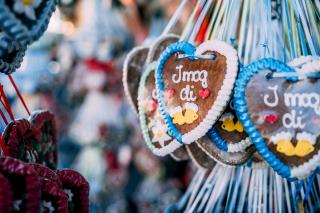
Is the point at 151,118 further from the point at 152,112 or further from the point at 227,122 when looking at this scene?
the point at 227,122

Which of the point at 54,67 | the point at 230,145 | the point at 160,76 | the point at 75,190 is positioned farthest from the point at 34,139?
the point at 54,67

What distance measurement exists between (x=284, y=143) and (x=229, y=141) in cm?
12

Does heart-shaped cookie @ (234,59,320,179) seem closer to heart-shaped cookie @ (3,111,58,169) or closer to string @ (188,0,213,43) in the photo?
string @ (188,0,213,43)

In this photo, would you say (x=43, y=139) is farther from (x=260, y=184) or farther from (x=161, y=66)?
(x=260, y=184)

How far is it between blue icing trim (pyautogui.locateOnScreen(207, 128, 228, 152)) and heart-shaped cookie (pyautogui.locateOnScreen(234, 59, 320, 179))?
8cm

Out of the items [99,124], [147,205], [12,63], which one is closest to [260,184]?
[12,63]

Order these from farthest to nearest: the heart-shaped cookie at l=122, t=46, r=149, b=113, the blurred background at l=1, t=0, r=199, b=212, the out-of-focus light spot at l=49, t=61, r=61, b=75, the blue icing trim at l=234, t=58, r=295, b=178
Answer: the out-of-focus light spot at l=49, t=61, r=61, b=75, the blurred background at l=1, t=0, r=199, b=212, the heart-shaped cookie at l=122, t=46, r=149, b=113, the blue icing trim at l=234, t=58, r=295, b=178

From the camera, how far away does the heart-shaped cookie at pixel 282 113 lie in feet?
2.35

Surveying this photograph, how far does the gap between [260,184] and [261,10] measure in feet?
1.12

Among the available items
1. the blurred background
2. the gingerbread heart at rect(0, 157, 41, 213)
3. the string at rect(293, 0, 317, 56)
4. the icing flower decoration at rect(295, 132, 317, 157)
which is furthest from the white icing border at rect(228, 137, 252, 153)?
the blurred background

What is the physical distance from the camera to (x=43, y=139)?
93 centimetres

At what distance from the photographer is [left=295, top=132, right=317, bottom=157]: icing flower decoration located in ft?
2.34

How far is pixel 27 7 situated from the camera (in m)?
0.68

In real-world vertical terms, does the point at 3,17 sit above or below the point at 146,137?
above
